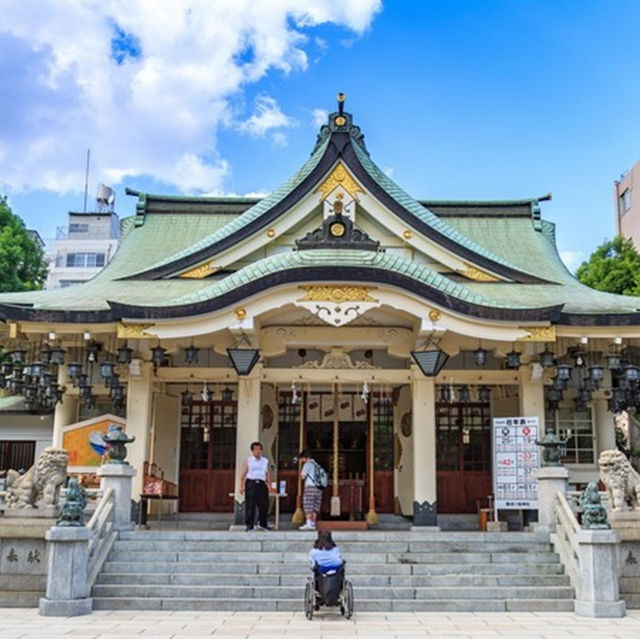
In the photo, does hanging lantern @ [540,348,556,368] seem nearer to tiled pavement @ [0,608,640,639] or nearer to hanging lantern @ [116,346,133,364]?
tiled pavement @ [0,608,640,639]

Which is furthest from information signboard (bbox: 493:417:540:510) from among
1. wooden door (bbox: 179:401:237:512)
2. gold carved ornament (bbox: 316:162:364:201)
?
wooden door (bbox: 179:401:237:512)

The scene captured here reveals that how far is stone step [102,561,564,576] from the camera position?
1082 centimetres

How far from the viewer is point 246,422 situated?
14.8m

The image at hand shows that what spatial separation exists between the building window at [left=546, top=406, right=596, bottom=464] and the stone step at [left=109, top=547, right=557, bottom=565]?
19.1 ft

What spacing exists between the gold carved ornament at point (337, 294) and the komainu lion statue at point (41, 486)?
514 cm

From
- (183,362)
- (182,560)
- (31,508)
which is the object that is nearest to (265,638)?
(182,560)

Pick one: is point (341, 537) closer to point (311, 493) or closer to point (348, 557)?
point (348, 557)

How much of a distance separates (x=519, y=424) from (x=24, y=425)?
12620 mm

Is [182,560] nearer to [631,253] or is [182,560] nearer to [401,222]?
[401,222]

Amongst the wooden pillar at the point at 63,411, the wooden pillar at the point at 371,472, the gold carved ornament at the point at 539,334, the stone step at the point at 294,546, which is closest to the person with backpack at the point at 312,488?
the stone step at the point at 294,546

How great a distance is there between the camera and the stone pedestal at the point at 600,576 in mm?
9758

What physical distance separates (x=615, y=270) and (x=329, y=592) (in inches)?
778

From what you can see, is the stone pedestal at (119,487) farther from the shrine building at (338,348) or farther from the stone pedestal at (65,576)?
the shrine building at (338,348)

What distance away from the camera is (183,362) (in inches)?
643
